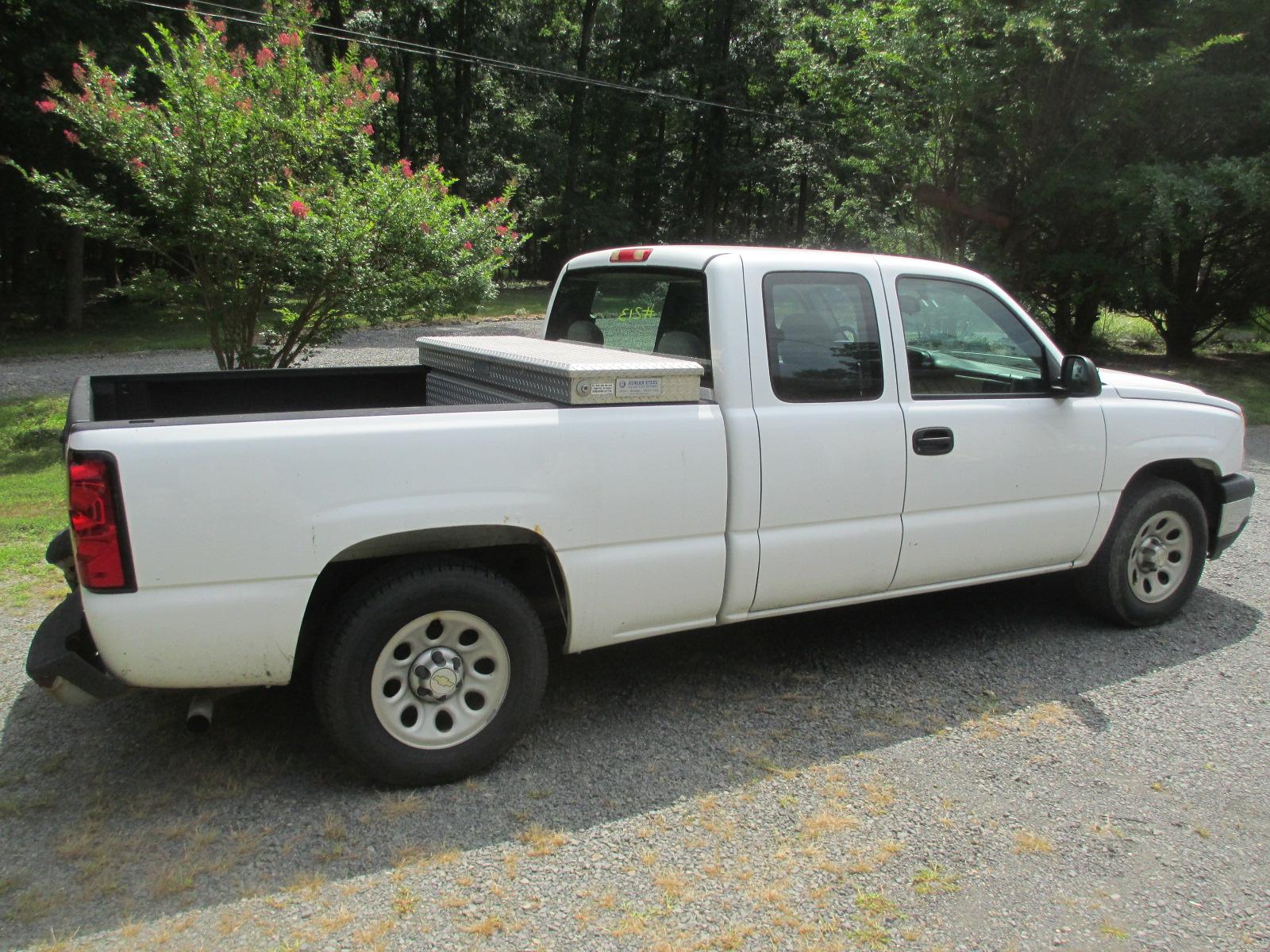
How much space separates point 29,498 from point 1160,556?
765 centimetres

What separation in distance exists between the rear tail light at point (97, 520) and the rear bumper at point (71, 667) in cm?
31

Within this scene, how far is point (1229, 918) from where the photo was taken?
2.95m

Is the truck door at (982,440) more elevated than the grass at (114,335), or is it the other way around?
the truck door at (982,440)

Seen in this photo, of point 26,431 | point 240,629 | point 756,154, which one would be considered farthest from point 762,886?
point 756,154

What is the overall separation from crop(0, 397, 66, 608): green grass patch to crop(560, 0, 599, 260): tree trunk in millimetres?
26908

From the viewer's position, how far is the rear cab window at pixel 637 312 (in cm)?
412

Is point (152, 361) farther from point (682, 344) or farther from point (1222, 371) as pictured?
point (1222, 371)

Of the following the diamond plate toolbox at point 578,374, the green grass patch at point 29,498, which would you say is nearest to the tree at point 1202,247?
the diamond plate toolbox at point 578,374

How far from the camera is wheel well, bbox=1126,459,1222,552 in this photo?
5.24m

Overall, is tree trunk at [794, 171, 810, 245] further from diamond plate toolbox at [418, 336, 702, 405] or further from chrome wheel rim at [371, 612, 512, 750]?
chrome wheel rim at [371, 612, 512, 750]

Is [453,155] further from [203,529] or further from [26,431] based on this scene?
[203,529]

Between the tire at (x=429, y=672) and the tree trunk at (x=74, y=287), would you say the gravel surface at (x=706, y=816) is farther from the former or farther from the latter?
the tree trunk at (x=74, y=287)

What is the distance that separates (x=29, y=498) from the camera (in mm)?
7590

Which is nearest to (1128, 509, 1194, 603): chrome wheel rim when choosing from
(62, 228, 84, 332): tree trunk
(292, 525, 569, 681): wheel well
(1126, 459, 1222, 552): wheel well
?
(1126, 459, 1222, 552): wheel well
